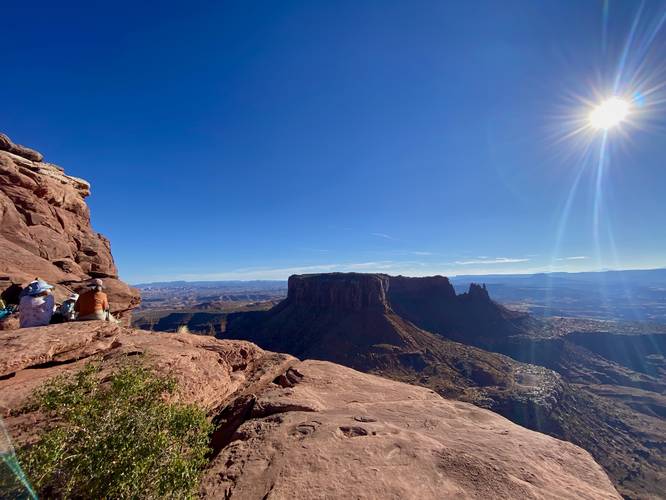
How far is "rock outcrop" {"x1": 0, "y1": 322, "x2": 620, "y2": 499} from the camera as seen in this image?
20.3ft

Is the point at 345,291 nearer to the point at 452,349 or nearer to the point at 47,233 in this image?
the point at 452,349

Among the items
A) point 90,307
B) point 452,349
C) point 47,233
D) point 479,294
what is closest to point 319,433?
point 90,307

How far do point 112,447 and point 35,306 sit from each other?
8814 mm

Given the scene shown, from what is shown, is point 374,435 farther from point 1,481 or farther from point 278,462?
point 1,481

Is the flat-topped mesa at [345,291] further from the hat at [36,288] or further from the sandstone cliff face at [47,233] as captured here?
the hat at [36,288]

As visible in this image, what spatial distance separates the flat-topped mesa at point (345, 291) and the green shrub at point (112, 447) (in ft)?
333

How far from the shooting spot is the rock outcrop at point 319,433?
20.3 ft

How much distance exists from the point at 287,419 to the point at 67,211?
26.6m

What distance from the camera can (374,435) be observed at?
8.09 metres

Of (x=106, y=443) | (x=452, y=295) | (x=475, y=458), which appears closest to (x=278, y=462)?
(x=106, y=443)

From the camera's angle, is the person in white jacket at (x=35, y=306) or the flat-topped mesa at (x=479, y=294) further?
the flat-topped mesa at (x=479, y=294)

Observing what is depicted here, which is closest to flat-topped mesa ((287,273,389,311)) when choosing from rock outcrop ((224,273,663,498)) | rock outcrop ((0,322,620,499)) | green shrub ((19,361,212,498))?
rock outcrop ((224,273,663,498))

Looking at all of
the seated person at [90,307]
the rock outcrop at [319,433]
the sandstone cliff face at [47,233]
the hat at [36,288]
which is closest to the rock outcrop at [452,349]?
the rock outcrop at [319,433]

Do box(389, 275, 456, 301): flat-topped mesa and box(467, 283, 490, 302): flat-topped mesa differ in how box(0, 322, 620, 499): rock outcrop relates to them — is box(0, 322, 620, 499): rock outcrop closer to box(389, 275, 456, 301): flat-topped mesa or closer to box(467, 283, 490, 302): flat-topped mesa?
box(389, 275, 456, 301): flat-topped mesa
